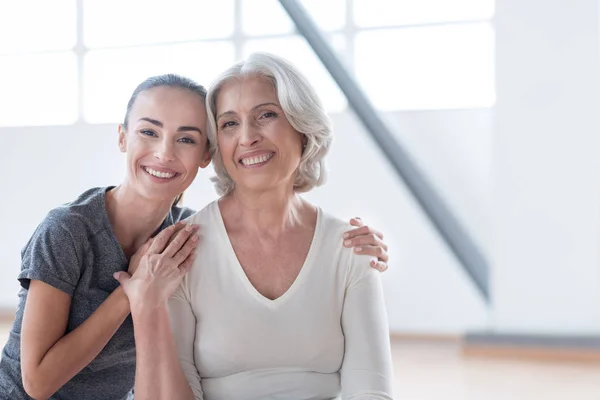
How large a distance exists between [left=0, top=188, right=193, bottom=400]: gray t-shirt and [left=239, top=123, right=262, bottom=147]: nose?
18.3 inches

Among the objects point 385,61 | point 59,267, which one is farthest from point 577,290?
point 59,267

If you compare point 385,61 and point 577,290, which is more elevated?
point 385,61

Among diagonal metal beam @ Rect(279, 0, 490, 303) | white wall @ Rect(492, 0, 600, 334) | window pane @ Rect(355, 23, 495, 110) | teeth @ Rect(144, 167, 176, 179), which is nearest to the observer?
teeth @ Rect(144, 167, 176, 179)

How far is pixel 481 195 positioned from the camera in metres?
5.62

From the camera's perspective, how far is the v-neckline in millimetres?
1972

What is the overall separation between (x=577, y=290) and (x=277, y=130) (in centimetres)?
382

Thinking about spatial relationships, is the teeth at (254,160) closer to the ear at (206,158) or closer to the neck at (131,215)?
the ear at (206,158)

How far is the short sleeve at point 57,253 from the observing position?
77.6 inches

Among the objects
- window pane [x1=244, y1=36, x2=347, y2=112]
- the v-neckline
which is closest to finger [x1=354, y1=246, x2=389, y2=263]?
the v-neckline

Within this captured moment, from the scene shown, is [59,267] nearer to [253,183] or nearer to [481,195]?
→ [253,183]

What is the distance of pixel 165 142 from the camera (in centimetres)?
208

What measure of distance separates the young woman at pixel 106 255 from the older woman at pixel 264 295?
79 millimetres

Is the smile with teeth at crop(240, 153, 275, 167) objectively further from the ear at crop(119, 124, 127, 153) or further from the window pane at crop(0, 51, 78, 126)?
the window pane at crop(0, 51, 78, 126)

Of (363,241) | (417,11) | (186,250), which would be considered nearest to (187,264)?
(186,250)
